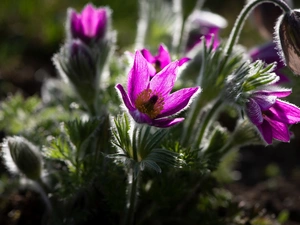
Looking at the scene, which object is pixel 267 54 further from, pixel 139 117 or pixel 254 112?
pixel 139 117

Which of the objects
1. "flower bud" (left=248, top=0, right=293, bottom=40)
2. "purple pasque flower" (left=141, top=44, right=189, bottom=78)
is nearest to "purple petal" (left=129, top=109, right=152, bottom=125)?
"purple pasque flower" (left=141, top=44, right=189, bottom=78)

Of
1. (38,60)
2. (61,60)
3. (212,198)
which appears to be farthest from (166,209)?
(38,60)

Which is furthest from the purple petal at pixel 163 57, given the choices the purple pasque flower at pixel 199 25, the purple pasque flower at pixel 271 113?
the purple pasque flower at pixel 199 25

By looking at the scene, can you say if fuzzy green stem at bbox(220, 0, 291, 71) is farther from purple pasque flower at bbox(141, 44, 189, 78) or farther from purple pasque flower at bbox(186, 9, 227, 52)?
purple pasque flower at bbox(186, 9, 227, 52)

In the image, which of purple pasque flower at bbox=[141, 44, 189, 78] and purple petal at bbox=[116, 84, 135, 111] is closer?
purple petal at bbox=[116, 84, 135, 111]

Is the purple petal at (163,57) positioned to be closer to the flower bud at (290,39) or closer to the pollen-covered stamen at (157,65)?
the pollen-covered stamen at (157,65)

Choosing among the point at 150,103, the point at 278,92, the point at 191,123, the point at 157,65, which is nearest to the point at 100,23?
the point at 157,65

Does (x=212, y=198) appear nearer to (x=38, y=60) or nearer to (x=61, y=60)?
(x=61, y=60)

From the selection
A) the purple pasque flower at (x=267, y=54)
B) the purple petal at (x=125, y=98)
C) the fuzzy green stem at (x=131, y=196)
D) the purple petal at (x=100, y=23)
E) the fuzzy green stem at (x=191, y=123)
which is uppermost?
the purple petal at (x=100, y=23)
